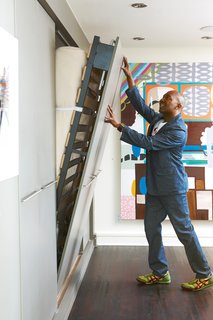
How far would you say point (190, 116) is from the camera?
5.28 meters

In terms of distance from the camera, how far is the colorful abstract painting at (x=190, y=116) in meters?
5.27

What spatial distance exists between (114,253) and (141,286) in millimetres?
1124

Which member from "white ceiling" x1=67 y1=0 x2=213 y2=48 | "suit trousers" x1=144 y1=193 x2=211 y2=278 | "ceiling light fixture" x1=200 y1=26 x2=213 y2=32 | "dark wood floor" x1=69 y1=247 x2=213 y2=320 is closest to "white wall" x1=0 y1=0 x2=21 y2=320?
"dark wood floor" x1=69 y1=247 x2=213 y2=320

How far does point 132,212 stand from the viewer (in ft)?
17.7

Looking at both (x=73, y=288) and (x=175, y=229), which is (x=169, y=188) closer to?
(x=175, y=229)

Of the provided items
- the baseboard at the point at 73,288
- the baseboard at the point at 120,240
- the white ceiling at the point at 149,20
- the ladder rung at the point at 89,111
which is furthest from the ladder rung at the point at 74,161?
the baseboard at the point at 120,240

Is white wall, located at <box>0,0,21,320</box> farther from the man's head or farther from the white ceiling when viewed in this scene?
the man's head

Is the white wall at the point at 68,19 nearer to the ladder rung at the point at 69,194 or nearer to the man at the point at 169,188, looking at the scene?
the man at the point at 169,188

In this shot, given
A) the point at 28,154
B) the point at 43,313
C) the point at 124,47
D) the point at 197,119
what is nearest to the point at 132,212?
the point at 197,119

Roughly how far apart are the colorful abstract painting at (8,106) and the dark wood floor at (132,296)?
Result: 1776 millimetres

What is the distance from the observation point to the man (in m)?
3.82

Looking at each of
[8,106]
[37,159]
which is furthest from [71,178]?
[8,106]

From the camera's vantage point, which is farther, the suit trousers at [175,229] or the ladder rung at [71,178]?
the suit trousers at [175,229]

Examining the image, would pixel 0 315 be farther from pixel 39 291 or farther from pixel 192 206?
pixel 192 206
